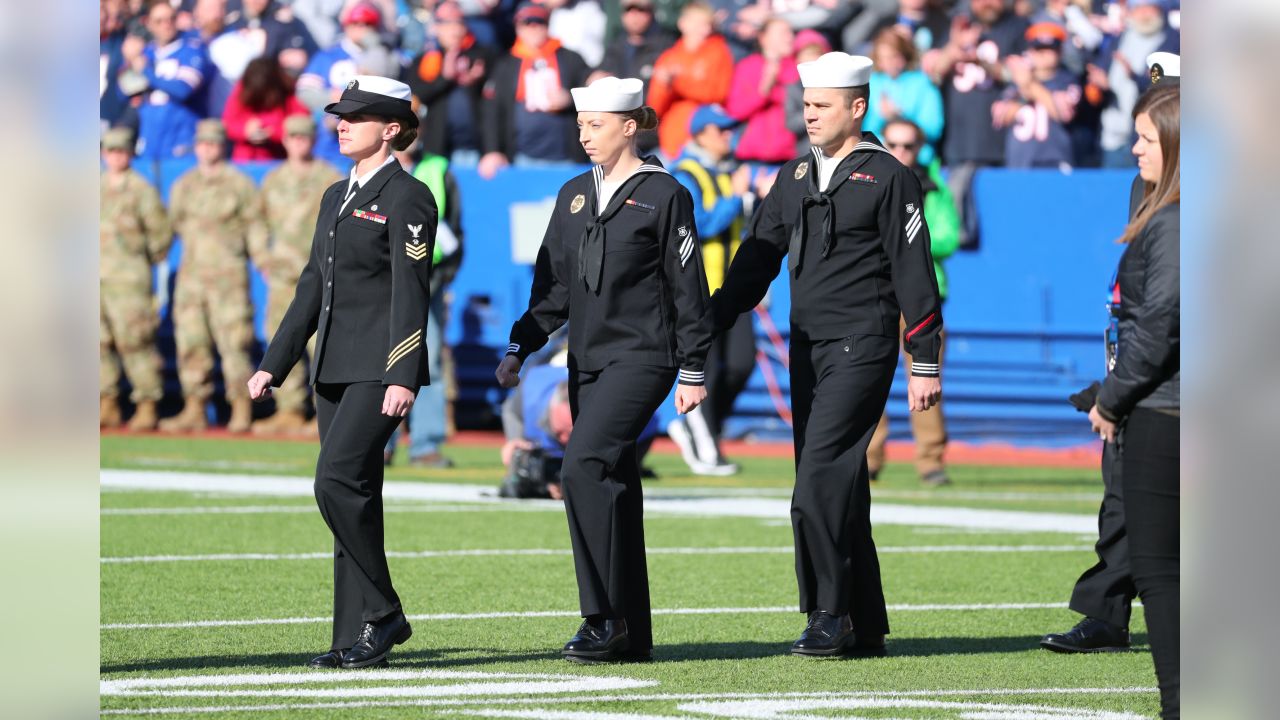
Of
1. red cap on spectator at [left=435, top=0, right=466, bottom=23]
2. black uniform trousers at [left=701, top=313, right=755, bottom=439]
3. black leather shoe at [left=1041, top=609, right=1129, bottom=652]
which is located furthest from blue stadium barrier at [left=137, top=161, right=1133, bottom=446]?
black leather shoe at [left=1041, top=609, right=1129, bottom=652]

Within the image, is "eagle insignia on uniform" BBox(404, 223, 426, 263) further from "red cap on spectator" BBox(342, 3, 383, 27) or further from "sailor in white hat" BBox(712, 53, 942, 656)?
"red cap on spectator" BBox(342, 3, 383, 27)

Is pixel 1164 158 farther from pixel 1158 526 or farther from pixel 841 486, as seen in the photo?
pixel 841 486

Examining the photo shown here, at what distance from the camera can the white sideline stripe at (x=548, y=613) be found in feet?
29.7

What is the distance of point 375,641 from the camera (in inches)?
312

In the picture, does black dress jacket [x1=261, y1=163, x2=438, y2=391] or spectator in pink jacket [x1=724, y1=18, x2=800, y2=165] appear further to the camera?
spectator in pink jacket [x1=724, y1=18, x2=800, y2=165]

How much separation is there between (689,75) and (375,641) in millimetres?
11281

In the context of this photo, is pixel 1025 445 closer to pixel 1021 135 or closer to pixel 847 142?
pixel 1021 135

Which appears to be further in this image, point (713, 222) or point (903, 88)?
point (903, 88)

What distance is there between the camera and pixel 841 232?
8.53 meters

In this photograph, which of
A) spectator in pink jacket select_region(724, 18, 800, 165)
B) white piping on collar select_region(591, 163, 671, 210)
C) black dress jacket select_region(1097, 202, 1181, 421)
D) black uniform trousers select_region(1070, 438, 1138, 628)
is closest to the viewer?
black dress jacket select_region(1097, 202, 1181, 421)

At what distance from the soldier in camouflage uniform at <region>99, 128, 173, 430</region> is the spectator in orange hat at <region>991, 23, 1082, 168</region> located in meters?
7.16

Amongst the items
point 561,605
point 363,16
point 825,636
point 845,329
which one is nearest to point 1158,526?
point 825,636

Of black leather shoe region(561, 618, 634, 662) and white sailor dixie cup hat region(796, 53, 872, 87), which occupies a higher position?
white sailor dixie cup hat region(796, 53, 872, 87)

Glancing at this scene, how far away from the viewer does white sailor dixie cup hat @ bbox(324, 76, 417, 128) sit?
8031 mm
